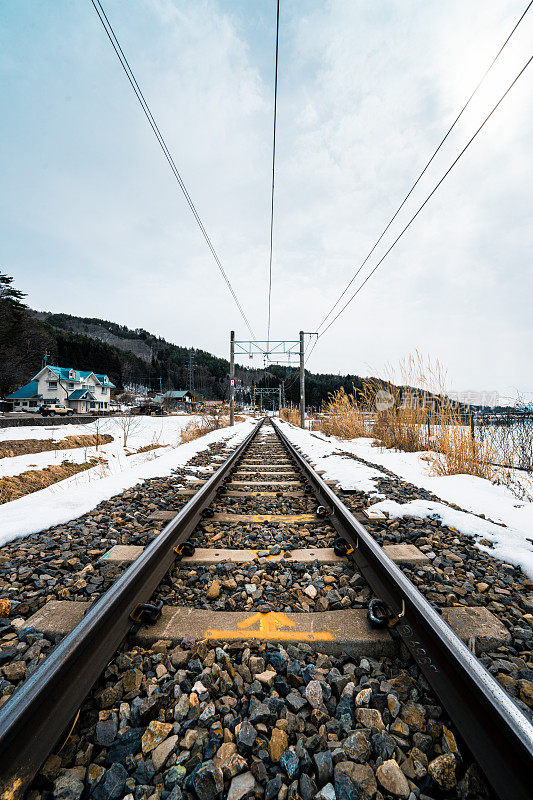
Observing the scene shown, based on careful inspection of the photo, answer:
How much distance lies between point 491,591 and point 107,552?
2.35m

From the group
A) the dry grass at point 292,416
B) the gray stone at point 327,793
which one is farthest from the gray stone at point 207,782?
the dry grass at point 292,416

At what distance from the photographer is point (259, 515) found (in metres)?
3.20

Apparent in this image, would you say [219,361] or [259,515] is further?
[219,361]

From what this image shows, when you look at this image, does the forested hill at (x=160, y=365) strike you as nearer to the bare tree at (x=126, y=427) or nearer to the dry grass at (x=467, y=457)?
the bare tree at (x=126, y=427)

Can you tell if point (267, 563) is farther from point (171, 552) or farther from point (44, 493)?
point (44, 493)

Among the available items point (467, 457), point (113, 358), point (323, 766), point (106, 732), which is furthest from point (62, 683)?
point (113, 358)

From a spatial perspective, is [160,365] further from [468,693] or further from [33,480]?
[468,693]

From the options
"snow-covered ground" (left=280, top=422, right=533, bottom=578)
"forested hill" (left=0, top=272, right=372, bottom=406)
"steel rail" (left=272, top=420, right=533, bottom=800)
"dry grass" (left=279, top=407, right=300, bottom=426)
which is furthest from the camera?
"forested hill" (left=0, top=272, right=372, bottom=406)

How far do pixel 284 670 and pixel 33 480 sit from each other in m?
5.33

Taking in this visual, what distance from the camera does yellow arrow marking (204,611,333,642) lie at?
1.49 meters

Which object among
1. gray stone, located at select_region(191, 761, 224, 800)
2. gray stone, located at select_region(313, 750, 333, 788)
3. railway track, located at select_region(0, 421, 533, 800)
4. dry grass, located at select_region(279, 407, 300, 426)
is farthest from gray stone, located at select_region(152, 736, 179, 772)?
dry grass, located at select_region(279, 407, 300, 426)

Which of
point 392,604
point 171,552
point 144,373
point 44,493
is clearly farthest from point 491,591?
point 144,373

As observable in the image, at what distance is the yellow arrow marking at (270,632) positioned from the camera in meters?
1.49

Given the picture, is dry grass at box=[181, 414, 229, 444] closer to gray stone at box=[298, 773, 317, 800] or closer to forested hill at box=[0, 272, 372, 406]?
gray stone at box=[298, 773, 317, 800]
